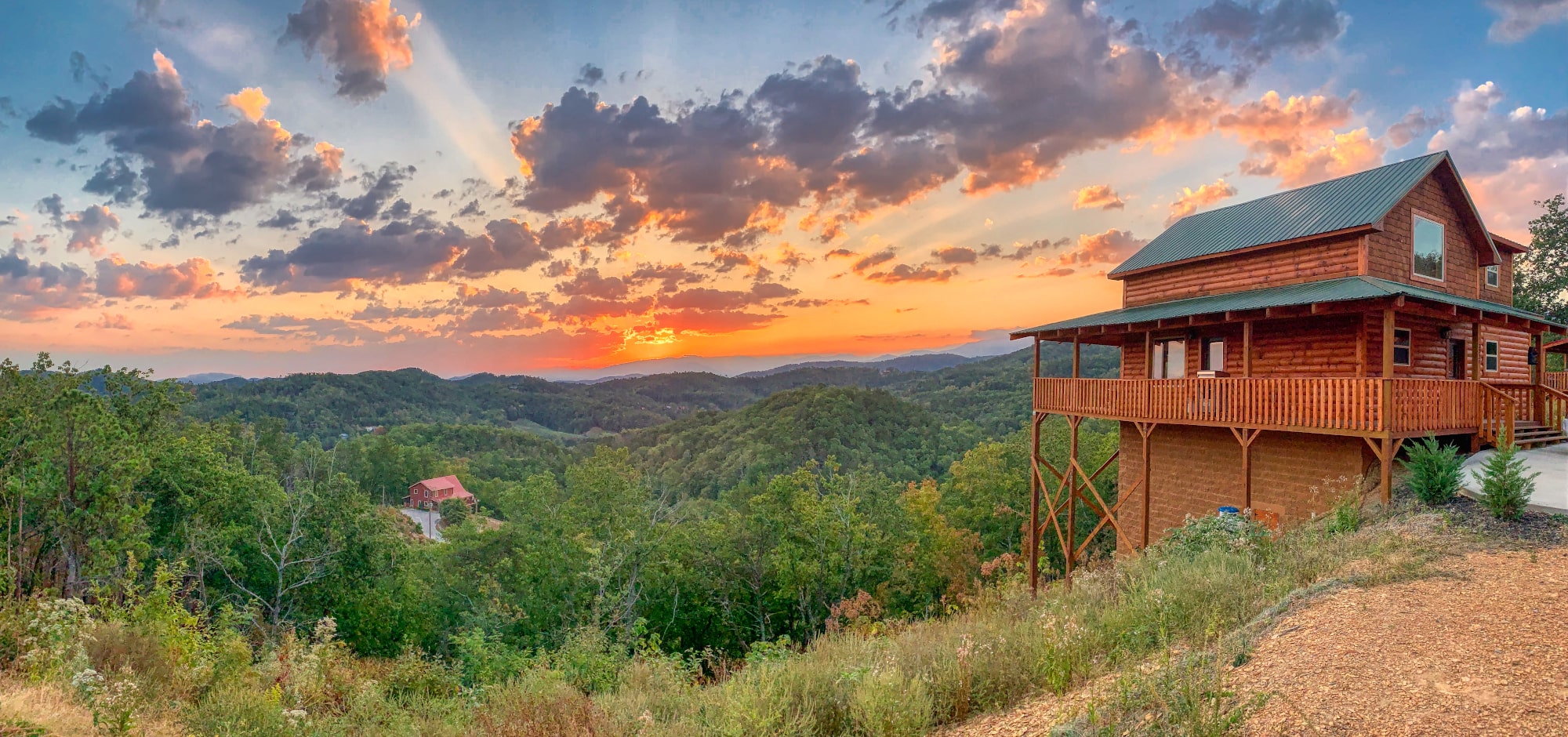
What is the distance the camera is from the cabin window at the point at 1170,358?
1472 cm

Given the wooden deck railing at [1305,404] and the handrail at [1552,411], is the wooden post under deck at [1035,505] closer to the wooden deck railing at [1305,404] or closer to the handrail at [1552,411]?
the wooden deck railing at [1305,404]

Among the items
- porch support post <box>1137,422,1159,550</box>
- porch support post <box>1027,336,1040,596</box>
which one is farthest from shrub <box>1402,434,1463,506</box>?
porch support post <box>1027,336,1040,596</box>

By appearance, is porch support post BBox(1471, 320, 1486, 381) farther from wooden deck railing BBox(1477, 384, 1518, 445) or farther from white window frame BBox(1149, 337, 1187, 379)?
A: white window frame BBox(1149, 337, 1187, 379)

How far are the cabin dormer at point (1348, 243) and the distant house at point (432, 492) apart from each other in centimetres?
6945

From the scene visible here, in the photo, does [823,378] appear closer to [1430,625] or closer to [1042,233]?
[1042,233]

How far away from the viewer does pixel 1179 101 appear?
1775 centimetres

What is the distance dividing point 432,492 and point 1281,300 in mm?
75985

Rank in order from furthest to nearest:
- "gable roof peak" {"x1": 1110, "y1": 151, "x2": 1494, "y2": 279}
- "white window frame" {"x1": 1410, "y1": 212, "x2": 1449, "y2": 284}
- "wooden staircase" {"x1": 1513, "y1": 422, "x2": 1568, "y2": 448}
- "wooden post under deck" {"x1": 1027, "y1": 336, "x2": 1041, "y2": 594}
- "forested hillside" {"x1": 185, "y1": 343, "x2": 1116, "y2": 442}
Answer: "forested hillside" {"x1": 185, "y1": 343, "x2": 1116, "y2": 442} < "wooden post under deck" {"x1": 1027, "y1": 336, "x2": 1041, "y2": 594} < "white window frame" {"x1": 1410, "y1": 212, "x2": 1449, "y2": 284} < "gable roof peak" {"x1": 1110, "y1": 151, "x2": 1494, "y2": 279} < "wooden staircase" {"x1": 1513, "y1": 422, "x2": 1568, "y2": 448}

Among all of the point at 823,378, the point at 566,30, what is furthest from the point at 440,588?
the point at 823,378

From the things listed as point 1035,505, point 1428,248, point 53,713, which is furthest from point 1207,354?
point 53,713

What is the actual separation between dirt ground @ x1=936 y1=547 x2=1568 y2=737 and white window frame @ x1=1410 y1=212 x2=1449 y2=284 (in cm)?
1075

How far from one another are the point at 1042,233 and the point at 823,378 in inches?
4948

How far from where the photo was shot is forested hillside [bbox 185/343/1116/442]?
2847 inches

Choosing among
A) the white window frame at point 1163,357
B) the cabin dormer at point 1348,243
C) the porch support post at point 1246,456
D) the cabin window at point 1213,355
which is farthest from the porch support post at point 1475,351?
the porch support post at point 1246,456
